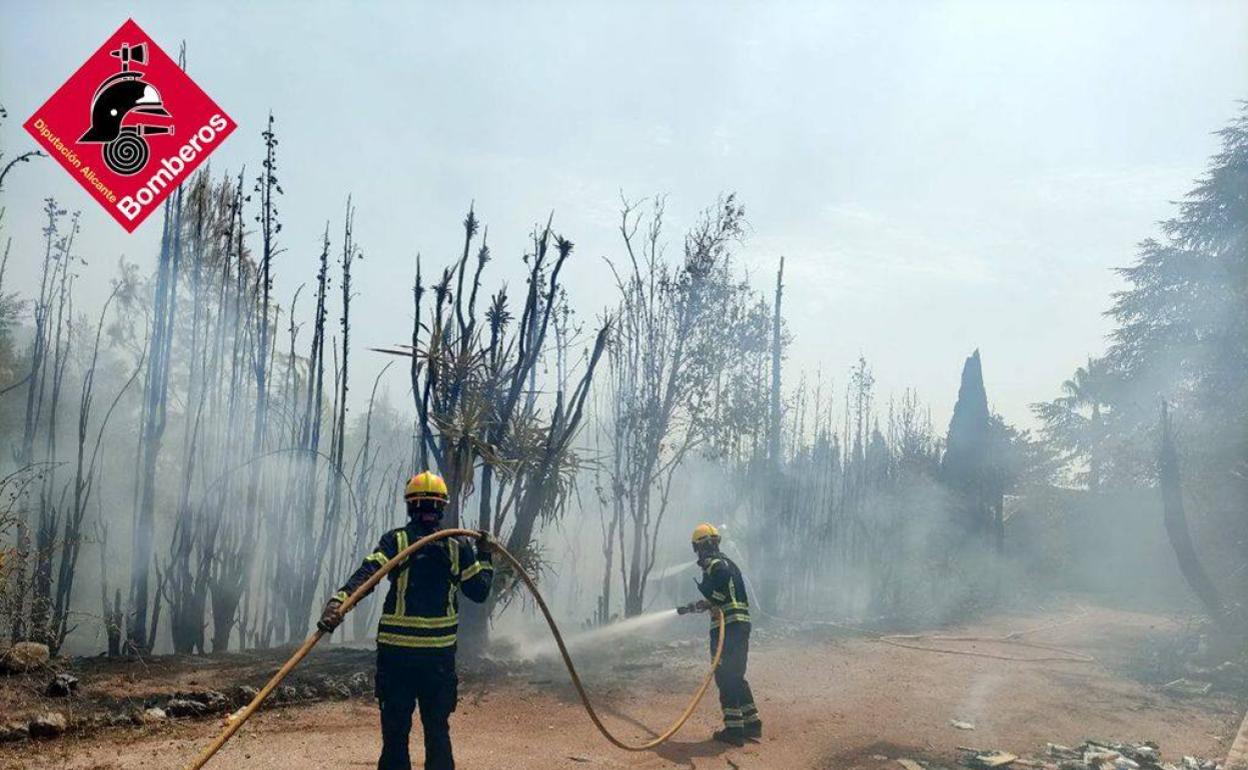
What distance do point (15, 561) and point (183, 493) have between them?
9.37 feet

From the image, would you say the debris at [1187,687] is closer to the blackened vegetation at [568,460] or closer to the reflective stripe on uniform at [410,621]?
the blackened vegetation at [568,460]

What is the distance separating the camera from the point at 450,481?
416 inches

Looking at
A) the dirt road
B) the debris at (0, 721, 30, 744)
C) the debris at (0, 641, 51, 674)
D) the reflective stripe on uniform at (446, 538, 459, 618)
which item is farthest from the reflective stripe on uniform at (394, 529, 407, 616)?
the debris at (0, 641, 51, 674)

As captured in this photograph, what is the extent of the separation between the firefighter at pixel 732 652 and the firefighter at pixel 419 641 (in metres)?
3.37

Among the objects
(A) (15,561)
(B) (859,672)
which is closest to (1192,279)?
(B) (859,672)

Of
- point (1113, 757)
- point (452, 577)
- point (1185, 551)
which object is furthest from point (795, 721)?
point (1185, 551)

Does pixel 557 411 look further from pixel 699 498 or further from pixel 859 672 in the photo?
pixel 699 498

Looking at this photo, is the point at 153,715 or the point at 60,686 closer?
the point at 153,715

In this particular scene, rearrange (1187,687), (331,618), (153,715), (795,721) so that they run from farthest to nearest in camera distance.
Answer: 1. (1187,687)
2. (795,721)
3. (153,715)
4. (331,618)

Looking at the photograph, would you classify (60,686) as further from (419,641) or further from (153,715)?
(419,641)

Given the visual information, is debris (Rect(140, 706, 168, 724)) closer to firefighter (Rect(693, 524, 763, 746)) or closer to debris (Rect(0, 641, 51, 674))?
debris (Rect(0, 641, 51, 674))

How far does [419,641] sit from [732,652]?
3.82 metres

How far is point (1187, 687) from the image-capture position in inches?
484

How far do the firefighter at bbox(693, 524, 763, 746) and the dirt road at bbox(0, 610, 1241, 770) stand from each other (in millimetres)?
257
